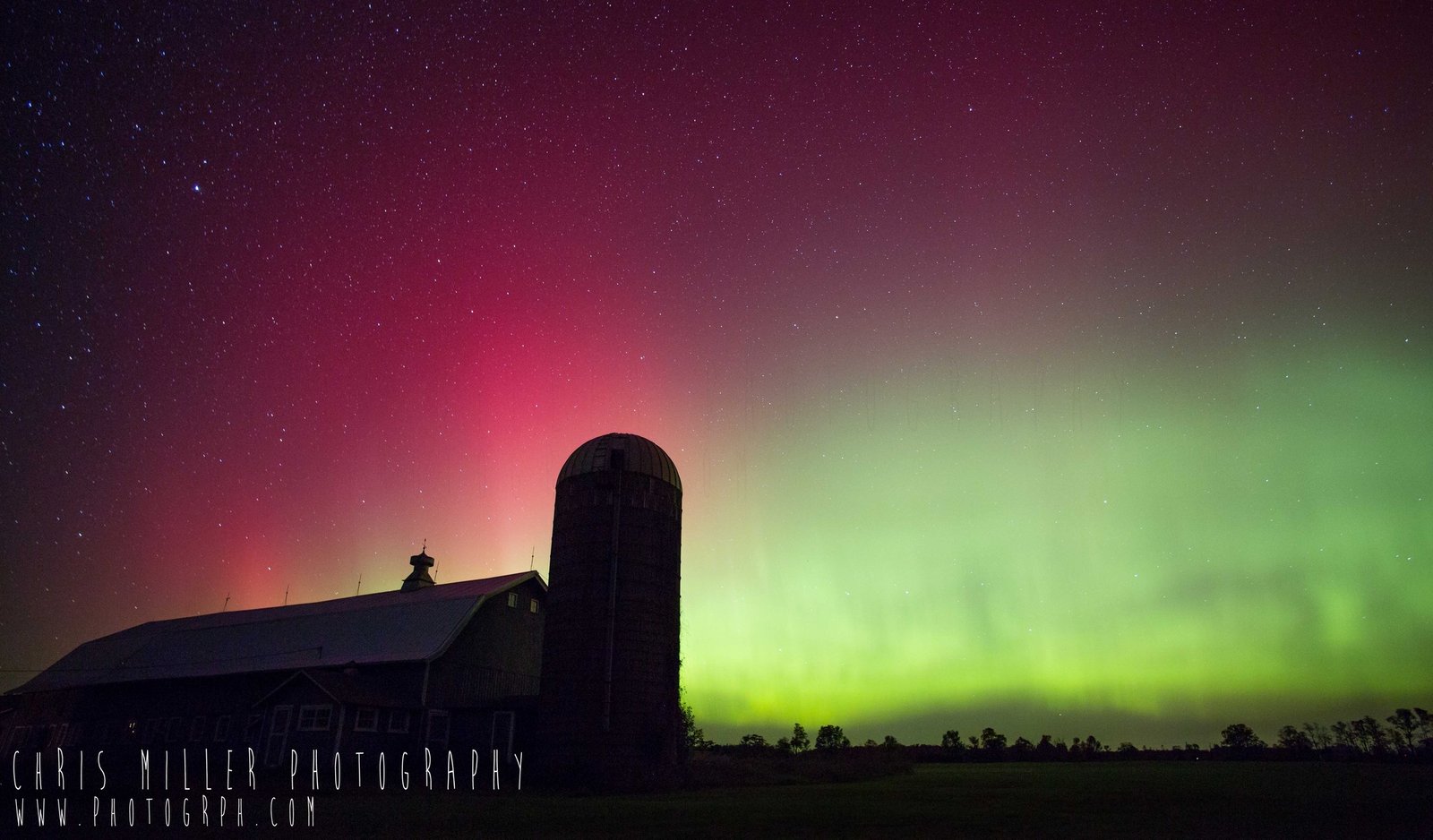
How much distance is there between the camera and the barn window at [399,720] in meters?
31.0

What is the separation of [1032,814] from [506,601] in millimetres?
25822

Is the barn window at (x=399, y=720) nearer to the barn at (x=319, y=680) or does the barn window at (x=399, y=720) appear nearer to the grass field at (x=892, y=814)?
the barn at (x=319, y=680)

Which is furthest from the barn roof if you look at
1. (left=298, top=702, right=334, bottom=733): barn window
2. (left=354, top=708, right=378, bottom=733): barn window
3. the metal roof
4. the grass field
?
the grass field

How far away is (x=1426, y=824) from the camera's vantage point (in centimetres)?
1648

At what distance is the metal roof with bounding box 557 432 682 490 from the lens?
31.0 metres

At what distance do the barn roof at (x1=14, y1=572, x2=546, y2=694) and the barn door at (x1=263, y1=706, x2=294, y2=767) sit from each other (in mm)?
3364

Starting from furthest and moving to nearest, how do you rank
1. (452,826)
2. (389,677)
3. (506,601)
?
1. (506,601)
2. (389,677)
3. (452,826)

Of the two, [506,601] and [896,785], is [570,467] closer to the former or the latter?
[506,601]

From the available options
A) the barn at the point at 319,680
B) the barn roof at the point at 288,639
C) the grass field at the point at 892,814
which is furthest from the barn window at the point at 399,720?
the grass field at the point at 892,814

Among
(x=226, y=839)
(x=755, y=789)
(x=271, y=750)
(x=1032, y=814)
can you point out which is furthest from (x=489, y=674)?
(x=1032, y=814)

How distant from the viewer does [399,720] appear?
31.3m

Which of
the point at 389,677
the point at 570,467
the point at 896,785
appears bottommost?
the point at 896,785

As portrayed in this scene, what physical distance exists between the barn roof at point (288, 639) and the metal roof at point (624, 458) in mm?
9285

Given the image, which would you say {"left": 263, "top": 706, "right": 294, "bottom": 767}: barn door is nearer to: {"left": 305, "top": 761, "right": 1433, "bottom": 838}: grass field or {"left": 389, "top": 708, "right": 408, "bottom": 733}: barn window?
{"left": 389, "top": 708, "right": 408, "bottom": 733}: barn window
